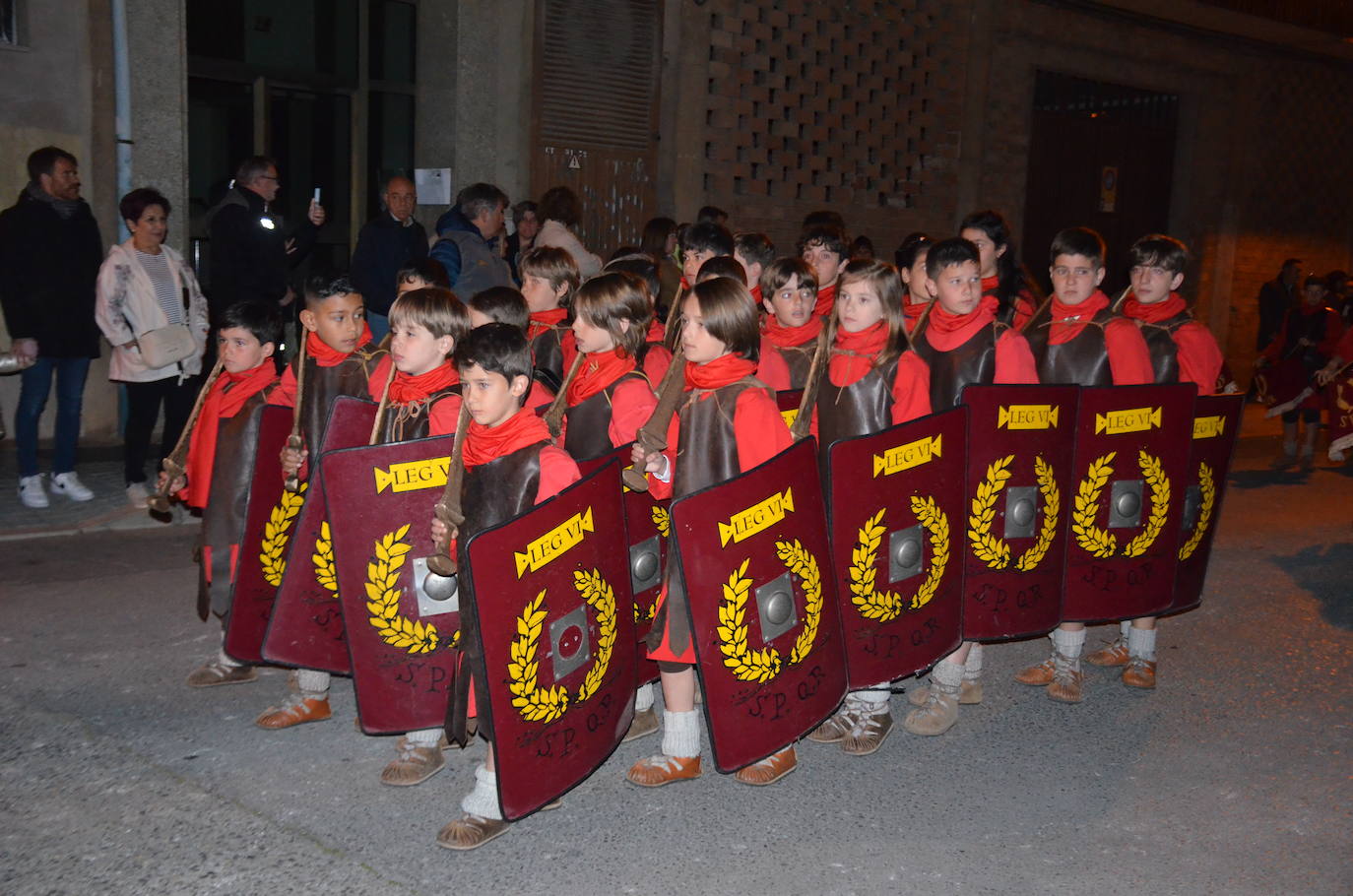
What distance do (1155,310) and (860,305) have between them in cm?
161

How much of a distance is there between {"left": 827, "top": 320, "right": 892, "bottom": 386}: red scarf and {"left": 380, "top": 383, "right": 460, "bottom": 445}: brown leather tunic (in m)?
1.30

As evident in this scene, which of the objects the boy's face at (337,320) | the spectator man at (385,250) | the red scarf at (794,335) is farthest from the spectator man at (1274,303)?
the boy's face at (337,320)

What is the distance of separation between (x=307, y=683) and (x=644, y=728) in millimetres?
1219

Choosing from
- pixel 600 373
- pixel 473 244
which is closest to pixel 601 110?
pixel 473 244

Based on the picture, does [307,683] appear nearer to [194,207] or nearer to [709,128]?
[194,207]

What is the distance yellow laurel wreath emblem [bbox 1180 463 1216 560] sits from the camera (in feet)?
16.4

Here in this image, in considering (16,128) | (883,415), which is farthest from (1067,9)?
(883,415)

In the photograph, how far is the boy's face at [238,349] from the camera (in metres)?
4.53

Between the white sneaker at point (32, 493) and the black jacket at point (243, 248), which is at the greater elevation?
the black jacket at point (243, 248)

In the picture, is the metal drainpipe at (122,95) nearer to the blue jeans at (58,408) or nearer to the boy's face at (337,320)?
the blue jeans at (58,408)

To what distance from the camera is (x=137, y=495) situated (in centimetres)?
734

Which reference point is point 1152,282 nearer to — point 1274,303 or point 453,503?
point 453,503

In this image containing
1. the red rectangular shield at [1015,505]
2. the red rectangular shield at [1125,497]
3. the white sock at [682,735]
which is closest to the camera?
the white sock at [682,735]

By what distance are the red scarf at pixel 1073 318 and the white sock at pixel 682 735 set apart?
7.13ft
